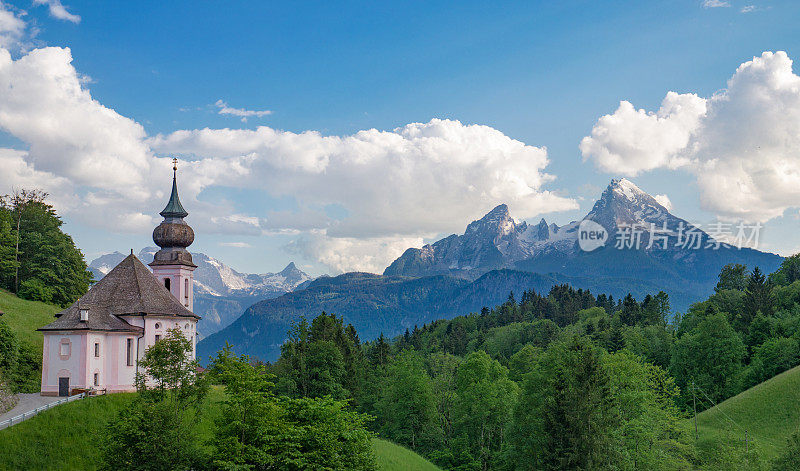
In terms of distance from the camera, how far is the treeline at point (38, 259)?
297ft

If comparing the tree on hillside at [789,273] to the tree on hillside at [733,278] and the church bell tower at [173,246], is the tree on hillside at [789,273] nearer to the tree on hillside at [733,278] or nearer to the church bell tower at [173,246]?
the tree on hillside at [733,278]

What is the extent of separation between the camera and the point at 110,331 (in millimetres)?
62188

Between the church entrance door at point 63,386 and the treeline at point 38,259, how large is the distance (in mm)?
35908

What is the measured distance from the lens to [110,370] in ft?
204

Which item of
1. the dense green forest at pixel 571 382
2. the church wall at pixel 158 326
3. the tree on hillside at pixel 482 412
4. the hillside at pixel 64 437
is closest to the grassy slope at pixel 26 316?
the church wall at pixel 158 326

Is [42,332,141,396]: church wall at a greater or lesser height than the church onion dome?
lesser

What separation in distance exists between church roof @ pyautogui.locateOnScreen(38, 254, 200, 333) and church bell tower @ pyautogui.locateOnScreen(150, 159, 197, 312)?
12715mm

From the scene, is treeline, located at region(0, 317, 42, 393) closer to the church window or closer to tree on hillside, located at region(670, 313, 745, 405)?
the church window

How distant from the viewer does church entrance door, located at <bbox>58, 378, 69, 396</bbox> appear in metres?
58.4

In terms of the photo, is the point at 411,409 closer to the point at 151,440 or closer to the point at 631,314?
the point at 151,440

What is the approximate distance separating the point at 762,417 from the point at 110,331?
73262 millimetres

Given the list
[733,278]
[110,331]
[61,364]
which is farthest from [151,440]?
[733,278]

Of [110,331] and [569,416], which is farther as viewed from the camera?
[110,331]

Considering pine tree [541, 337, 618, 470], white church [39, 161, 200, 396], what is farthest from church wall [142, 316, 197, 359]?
pine tree [541, 337, 618, 470]
